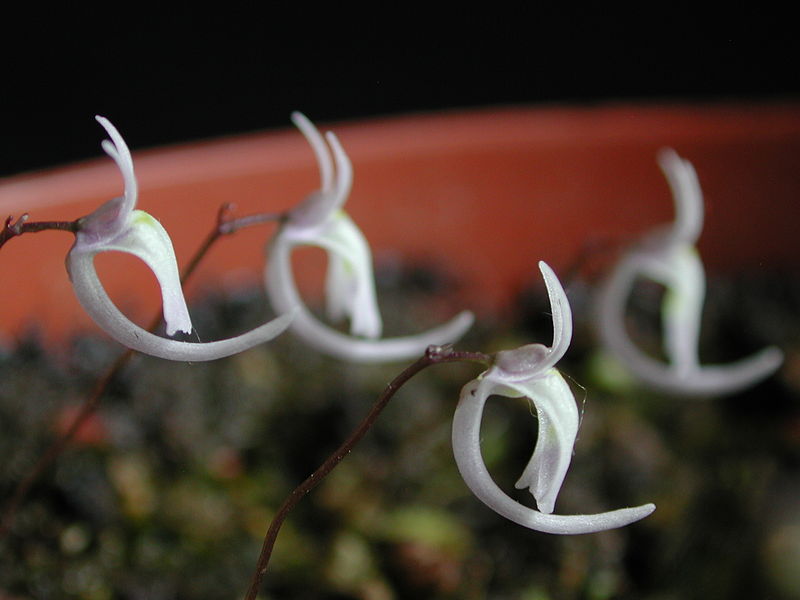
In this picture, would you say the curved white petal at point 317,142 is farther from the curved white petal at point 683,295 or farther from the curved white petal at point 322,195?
the curved white petal at point 683,295

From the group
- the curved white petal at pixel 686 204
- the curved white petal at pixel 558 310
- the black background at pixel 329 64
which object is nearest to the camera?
the curved white petal at pixel 558 310

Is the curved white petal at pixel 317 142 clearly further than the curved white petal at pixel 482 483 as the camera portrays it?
Yes

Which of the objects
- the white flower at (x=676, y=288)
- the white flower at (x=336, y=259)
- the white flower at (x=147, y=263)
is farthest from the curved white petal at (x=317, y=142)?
the white flower at (x=676, y=288)

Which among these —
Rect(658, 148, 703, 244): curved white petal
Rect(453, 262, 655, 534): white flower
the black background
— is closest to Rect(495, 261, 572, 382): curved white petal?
Rect(453, 262, 655, 534): white flower

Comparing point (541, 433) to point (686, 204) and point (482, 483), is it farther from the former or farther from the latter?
point (686, 204)

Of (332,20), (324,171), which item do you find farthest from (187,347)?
(332,20)

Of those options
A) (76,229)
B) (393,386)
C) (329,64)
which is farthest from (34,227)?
(329,64)

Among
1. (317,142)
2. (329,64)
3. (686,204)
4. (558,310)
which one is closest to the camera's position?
(558,310)
